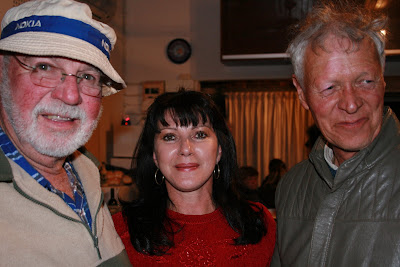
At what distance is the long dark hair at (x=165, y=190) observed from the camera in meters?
1.88

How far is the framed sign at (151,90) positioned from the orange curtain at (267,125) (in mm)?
1167

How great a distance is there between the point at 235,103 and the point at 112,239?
15.5 ft

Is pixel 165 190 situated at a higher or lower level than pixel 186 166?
lower

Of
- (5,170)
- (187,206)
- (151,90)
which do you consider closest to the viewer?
(5,170)

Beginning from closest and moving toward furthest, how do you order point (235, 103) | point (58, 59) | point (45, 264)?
1. point (45, 264)
2. point (58, 59)
3. point (235, 103)

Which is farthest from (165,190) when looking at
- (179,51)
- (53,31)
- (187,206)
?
(179,51)

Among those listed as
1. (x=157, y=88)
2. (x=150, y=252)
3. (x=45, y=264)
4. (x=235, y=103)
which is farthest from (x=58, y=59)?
(x=235, y=103)

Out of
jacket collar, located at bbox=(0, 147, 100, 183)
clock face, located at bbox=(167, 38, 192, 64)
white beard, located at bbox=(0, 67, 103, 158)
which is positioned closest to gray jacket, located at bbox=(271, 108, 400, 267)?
white beard, located at bbox=(0, 67, 103, 158)

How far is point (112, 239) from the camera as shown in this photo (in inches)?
59.7

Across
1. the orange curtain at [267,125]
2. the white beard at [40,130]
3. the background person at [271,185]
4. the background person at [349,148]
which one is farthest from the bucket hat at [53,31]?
the orange curtain at [267,125]

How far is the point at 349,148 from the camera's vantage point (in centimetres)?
150

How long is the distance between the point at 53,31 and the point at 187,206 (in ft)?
3.89

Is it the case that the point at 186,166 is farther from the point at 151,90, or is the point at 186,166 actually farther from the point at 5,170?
the point at 151,90

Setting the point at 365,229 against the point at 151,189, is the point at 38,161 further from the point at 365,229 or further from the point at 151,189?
the point at 365,229
